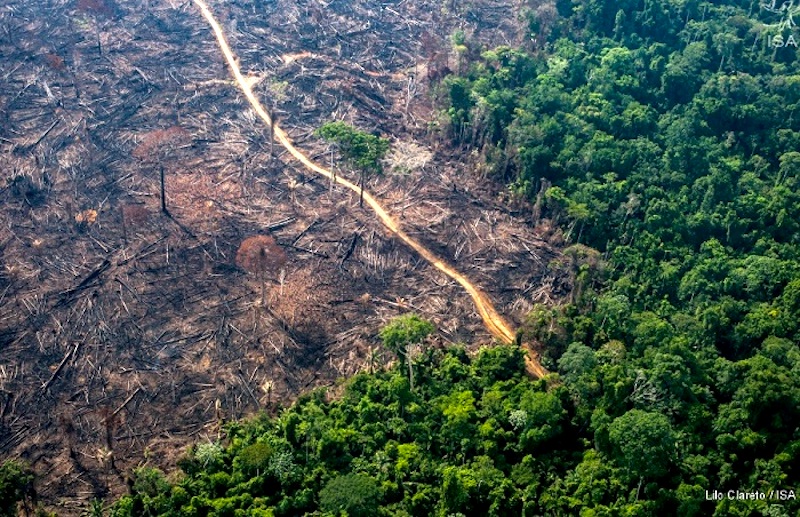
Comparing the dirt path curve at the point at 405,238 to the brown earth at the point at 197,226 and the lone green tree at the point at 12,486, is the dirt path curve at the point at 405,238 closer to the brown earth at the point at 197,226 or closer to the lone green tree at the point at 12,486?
the brown earth at the point at 197,226

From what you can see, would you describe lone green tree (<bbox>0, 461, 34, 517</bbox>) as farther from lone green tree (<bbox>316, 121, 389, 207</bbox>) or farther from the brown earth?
lone green tree (<bbox>316, 121, 389, 207</bbox>)

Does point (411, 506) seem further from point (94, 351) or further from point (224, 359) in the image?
point (94, 351)

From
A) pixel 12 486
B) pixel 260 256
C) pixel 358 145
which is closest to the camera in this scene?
pixel 12 486

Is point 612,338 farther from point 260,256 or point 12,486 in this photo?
point 12,486

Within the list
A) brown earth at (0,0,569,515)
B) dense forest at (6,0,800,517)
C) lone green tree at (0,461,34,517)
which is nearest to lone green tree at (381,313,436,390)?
dense forest at (6,0,800,517)

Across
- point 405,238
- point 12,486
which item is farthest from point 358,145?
point 12,486

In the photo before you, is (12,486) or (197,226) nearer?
(12,486)
